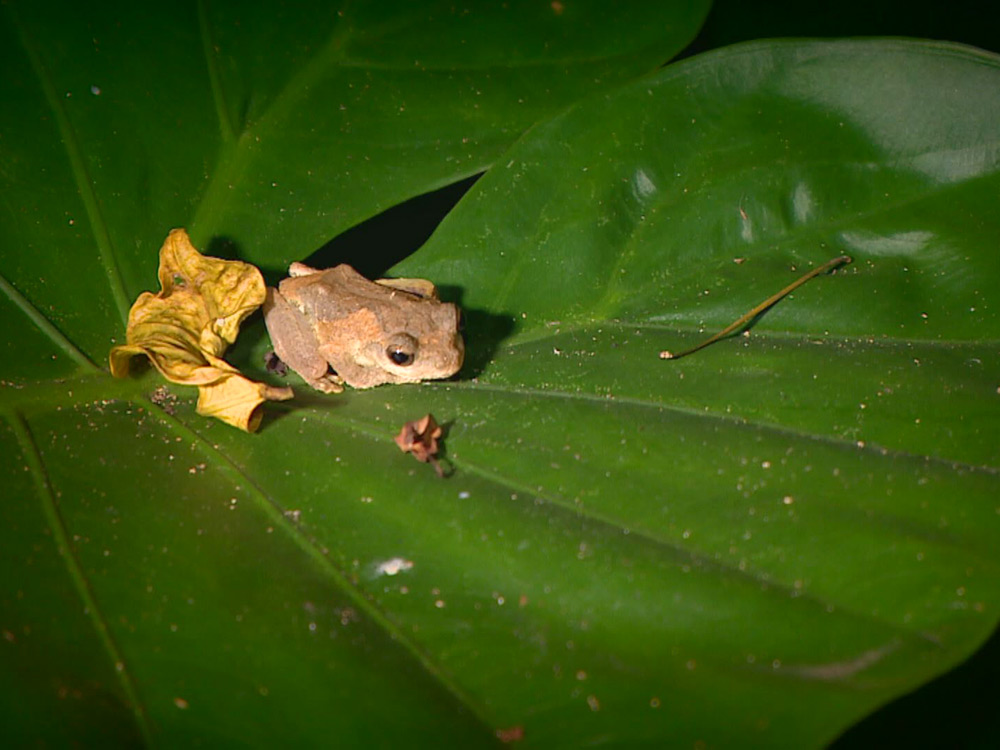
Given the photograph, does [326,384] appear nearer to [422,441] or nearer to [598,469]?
[422,441]

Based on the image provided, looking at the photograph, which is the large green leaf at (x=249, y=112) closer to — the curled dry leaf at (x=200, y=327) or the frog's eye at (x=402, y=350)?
the curled dry leaf at (x=200, y=327)

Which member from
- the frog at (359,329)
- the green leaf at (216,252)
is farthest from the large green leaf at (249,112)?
the frog at (359,329)

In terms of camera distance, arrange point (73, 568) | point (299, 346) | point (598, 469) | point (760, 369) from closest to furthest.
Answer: point (73, 568), point (598, 469), point (760, 369), point (299, 346)

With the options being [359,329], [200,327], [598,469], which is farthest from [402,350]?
[598,469]

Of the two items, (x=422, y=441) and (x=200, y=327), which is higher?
(x=200, y=327)

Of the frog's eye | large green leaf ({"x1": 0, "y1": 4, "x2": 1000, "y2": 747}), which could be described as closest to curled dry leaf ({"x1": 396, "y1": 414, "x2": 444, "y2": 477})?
large green leaf ({"x1": 0, "y1": 4, "x2": 1000, "y2": 747})

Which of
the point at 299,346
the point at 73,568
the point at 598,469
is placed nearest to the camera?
the point at 73,568
